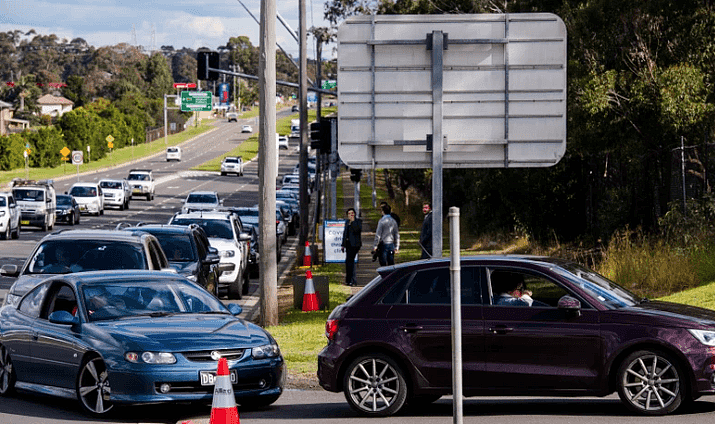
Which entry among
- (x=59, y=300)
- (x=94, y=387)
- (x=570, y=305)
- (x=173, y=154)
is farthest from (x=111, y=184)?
(x=570, y=305)

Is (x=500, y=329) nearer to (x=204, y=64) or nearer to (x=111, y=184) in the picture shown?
(x=204, y=64)

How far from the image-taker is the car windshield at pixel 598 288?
10828 millimetres

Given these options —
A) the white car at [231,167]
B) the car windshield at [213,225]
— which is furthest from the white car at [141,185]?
the car windshield at [213,225]

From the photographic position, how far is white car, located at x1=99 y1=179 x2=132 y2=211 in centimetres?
6431

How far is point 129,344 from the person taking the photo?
10.8m

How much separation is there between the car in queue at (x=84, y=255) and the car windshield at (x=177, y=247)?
12.9 ft

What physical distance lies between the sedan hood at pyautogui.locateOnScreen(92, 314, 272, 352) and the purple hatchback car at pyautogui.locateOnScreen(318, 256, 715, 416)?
2.70ft

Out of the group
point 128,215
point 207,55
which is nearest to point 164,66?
point 128,215

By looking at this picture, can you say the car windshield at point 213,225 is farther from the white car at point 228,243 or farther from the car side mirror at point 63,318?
the car side mirror at point 63,318

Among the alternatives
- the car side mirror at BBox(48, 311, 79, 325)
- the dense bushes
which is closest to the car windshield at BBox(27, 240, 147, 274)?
the car side mirror at BBox(48, 311, 79, 325)

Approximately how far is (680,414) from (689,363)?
537 millimetres

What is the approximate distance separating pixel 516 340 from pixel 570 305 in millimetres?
573

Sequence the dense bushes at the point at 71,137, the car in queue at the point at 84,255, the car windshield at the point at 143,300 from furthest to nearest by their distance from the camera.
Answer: the dense bushes at the point at 71,137
the car in queue at the point at 84,255
the car windshield at the point at 143,300

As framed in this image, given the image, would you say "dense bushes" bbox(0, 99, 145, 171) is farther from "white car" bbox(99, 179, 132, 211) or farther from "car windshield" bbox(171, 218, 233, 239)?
"car windshield" bbox(171, 218, 233, 239)
